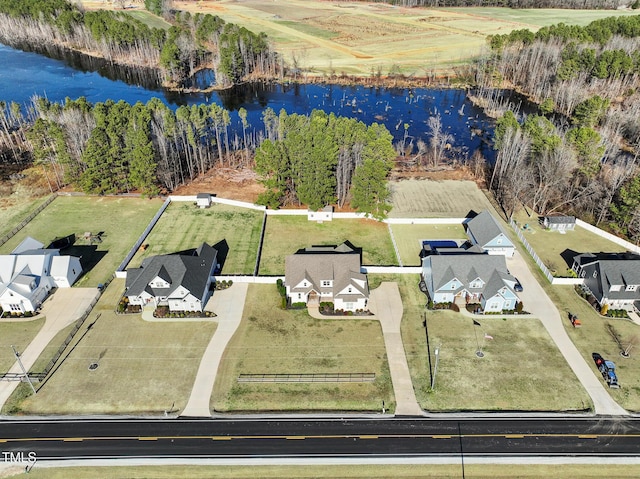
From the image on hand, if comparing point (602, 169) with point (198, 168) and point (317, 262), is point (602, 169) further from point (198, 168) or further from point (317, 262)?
point (198, 168)

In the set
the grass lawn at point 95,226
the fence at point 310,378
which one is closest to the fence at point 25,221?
the grass lawn at point 95,226

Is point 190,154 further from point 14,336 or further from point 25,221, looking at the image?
point 14,336

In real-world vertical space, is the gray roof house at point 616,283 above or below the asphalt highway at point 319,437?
above

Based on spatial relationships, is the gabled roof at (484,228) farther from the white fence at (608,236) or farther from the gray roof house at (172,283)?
the gray roof house at (172,283)

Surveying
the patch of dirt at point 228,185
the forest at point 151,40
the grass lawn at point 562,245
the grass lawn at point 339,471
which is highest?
the forest at point 151,40

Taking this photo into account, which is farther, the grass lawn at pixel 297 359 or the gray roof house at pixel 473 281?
the gray roof house at pixel 473 281

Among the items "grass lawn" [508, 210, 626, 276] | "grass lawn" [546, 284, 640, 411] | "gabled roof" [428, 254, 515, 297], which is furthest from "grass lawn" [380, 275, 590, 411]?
"grass lawn" [508, 210, 626, 276]

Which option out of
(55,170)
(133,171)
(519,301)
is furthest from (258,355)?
(55,170)
